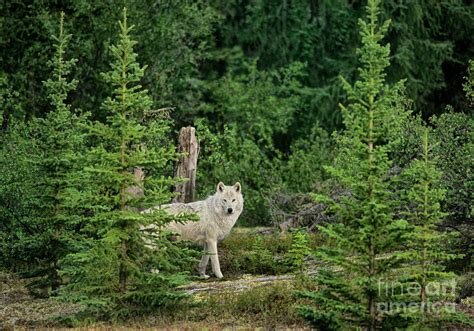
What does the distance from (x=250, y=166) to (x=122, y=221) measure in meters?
11.6

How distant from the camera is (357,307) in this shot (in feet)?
37.3

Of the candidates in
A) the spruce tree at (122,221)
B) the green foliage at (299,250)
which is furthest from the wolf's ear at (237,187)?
the spruce tree at (122,221)

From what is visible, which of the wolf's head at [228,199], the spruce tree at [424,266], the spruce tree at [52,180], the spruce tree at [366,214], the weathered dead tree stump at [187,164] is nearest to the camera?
the spruce tree at [366,214]

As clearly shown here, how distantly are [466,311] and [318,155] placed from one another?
40.4 ft

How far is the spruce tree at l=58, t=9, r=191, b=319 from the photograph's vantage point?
12625 mm

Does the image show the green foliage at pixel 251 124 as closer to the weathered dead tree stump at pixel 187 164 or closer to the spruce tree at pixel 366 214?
the weathered dead tree stump at pixel 187 164

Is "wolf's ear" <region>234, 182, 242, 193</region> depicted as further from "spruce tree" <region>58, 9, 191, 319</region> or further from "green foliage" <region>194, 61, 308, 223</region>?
"green foliage" <region>194, 61, 308, 223</region>

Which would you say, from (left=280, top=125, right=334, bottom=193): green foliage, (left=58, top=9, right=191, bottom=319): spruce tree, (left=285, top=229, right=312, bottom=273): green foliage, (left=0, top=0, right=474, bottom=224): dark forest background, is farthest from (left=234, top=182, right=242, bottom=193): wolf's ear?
(left=280, top=125, right=334, bottom=193): green foliage

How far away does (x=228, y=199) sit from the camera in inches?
653

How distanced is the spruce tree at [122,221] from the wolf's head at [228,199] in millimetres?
3272

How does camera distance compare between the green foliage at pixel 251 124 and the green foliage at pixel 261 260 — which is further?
the green foliage at pixel 251 124

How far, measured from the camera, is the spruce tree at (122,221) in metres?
12.6

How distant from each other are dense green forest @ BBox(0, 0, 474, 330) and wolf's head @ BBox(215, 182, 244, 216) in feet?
2.89

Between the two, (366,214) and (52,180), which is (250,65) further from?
(366,214)
